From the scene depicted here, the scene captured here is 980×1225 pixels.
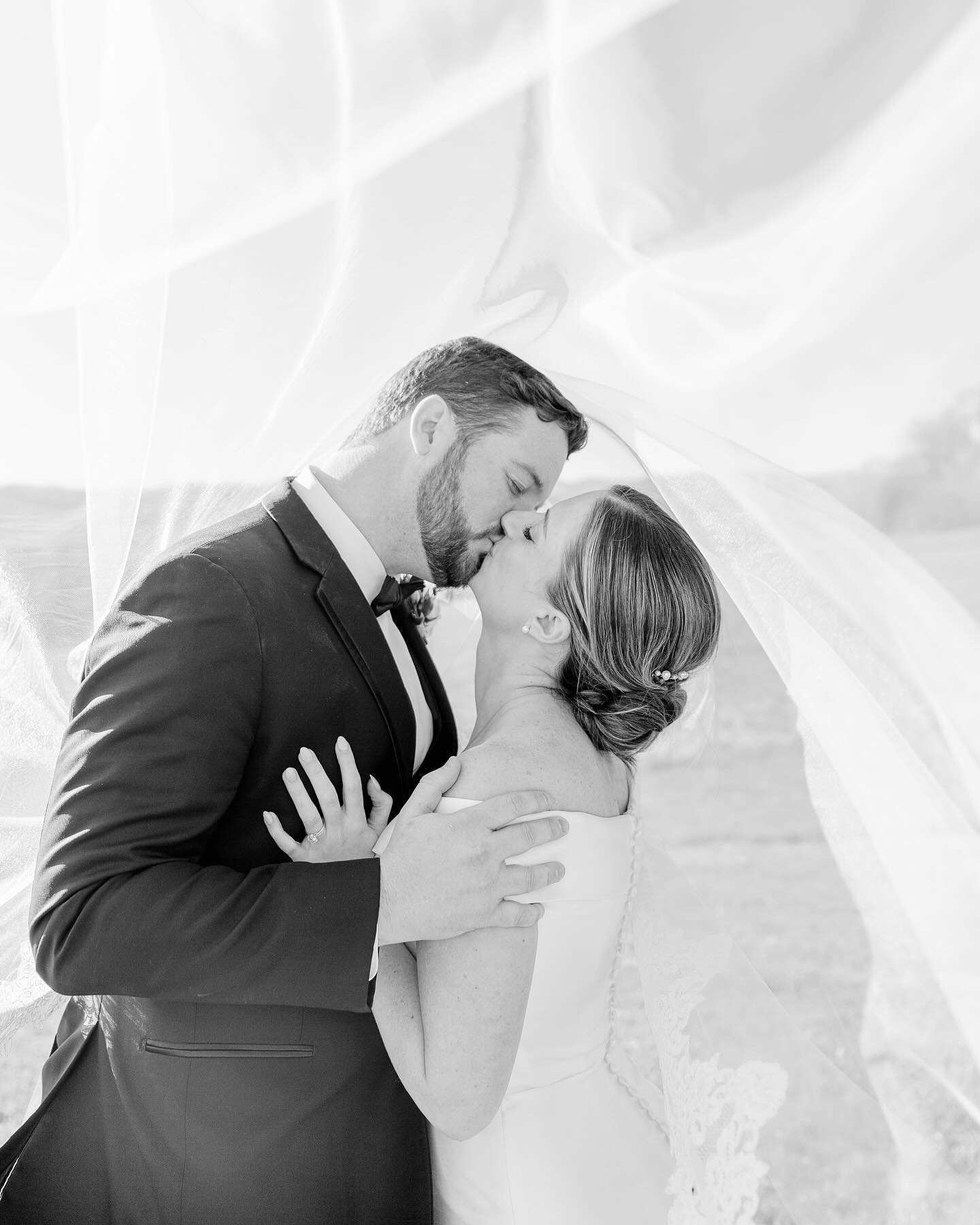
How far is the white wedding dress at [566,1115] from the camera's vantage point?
1961 mm

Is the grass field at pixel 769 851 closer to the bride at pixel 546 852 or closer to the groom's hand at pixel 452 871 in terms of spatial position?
the bride at pixel 546 852

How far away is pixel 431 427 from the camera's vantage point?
7.88 feet

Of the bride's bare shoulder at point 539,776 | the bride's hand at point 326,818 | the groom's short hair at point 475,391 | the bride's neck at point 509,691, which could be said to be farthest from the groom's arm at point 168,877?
the groom's short hair at point 475,391

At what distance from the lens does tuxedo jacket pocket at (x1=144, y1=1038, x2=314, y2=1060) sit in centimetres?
187

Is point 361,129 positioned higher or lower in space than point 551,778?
higher

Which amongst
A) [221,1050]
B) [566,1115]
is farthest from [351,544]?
[566,1115]

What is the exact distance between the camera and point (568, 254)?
2.44 meters

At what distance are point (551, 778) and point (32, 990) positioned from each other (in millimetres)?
1333

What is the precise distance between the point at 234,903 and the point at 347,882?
18 cm

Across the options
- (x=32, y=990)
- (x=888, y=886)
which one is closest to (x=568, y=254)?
(x=888, y=886)

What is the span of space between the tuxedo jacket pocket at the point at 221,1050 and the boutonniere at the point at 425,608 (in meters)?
1.13

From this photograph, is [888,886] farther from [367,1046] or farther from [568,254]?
[568,254]

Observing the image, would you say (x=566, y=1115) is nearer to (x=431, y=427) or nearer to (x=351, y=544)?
→ (x=351, y=544)

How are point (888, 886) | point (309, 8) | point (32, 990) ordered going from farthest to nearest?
point (32, 990)
point (309, 8)
point (888, 886)
